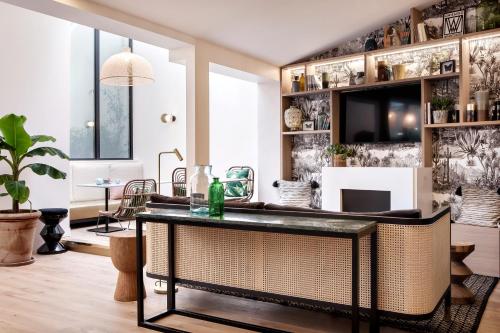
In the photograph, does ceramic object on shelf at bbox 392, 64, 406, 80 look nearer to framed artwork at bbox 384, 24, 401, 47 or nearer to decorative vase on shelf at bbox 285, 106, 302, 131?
framed artwork at bbox 384, 24, 401, 47

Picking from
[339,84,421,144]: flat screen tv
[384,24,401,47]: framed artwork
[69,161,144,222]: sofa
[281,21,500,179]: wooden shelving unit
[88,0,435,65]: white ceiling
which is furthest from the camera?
[69,161,144,222]: sofa

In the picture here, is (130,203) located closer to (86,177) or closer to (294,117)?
(86,177)

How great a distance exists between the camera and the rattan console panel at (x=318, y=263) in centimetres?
275

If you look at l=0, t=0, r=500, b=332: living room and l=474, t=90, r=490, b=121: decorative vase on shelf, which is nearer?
l=0, t=0, r=500, b=332: living room

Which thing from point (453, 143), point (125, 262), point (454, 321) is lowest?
point (454, 321)

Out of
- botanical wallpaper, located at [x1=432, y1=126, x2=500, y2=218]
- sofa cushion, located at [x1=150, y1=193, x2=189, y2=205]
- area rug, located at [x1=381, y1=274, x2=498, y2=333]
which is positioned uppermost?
botanical wallpaper, located at [x1=432, y1=126, x2=500, y2=218]

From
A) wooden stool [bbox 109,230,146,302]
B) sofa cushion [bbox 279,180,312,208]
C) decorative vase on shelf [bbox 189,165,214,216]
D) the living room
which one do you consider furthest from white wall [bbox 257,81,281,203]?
decorative vase on shelf [bbox 189,165,214,216]

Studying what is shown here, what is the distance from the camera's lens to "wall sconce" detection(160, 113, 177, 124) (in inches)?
370

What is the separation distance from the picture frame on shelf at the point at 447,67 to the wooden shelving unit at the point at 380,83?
0.23ft

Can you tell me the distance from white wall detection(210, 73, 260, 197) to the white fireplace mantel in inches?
110

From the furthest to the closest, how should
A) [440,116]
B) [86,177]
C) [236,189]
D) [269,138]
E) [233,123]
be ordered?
[233,123] → [86,177] → [236,189] → [269,138] → [440,116]

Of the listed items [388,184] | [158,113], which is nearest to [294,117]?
[388,184]

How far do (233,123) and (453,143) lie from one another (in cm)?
452

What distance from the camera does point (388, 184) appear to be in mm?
5680
